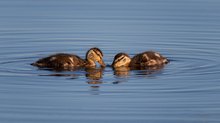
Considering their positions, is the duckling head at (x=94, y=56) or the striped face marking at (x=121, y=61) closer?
the striped face marking at (x=121, y=61)

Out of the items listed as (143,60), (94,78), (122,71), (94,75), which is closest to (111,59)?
(143,60)

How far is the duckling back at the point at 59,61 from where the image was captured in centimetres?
1358

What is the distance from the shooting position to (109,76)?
12.9m

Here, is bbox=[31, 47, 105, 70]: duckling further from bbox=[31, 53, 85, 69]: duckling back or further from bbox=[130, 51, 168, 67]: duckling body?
bbox=[130, 51, 168, 67]: duckling body

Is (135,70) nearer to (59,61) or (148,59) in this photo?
(148,59)

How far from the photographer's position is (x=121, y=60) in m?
13.6

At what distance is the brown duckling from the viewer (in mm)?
13844

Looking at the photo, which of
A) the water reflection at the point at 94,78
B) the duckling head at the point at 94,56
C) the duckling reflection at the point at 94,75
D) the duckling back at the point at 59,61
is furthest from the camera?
the duckling head at the point at 94,56

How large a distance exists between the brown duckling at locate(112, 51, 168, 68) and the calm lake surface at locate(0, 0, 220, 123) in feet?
0.84

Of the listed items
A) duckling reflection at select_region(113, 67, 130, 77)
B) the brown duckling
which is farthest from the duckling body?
duckling reflection at select_region(113, 67, 130, 77)

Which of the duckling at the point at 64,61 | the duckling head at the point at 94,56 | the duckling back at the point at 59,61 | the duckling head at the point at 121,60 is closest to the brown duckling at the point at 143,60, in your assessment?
the duckling head at the point at 121,60

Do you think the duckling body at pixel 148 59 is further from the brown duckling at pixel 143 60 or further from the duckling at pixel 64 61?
the duckling at pixel 64 61

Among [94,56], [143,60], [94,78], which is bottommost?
[94,78]

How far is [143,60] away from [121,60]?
0.49 meters
